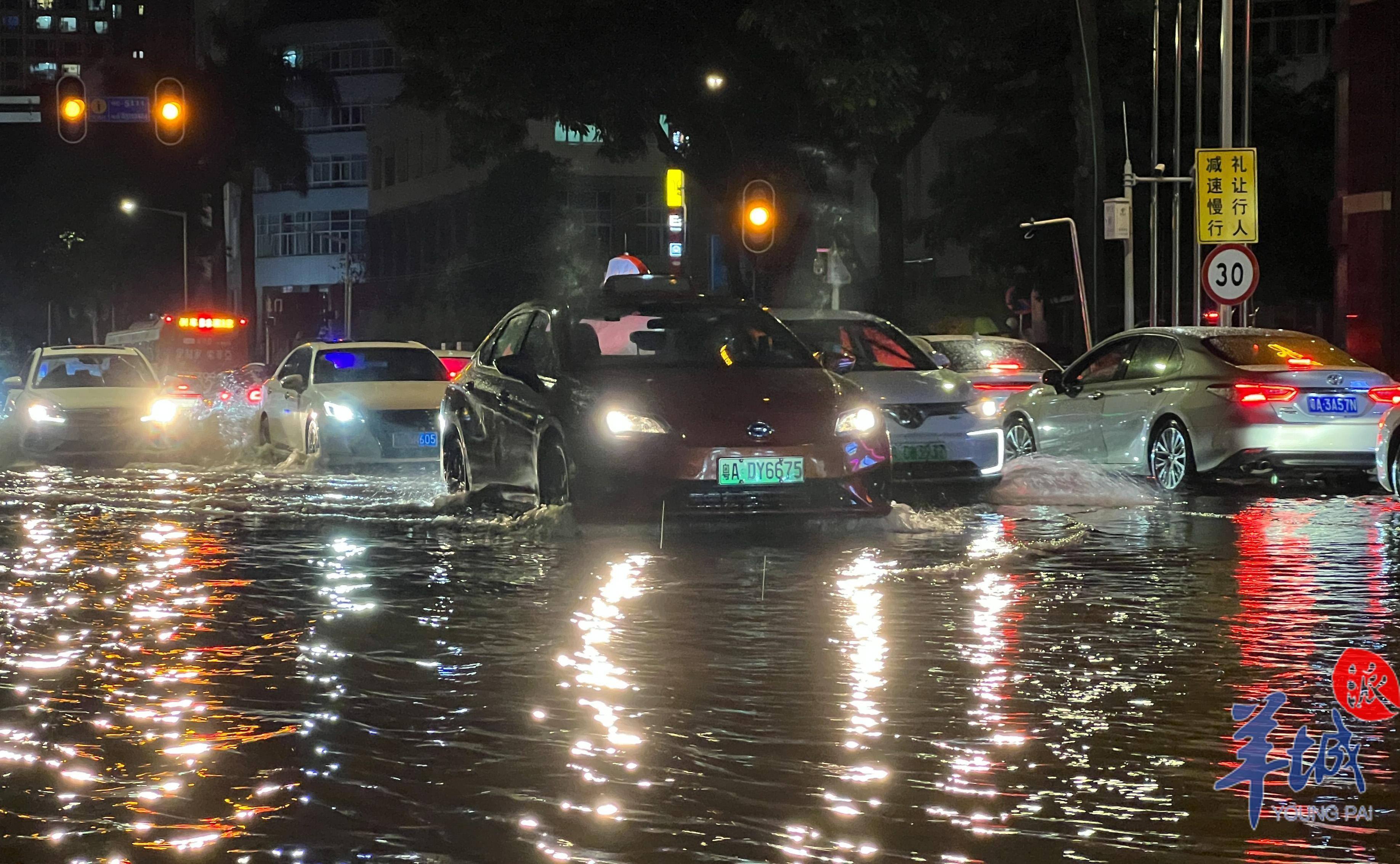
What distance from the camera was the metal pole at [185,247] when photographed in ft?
276

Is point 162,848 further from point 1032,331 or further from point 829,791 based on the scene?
point 1032,331

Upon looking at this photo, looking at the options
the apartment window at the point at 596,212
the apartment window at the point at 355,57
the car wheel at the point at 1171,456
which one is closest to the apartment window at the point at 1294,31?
the apartment window at the point at 596,212

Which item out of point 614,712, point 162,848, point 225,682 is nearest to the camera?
point 162,848

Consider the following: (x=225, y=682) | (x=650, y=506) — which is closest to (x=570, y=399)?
(x=650, y=506)

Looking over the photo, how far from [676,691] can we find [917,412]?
8441 millimetres

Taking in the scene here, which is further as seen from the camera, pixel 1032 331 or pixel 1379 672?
pixel 1032 331

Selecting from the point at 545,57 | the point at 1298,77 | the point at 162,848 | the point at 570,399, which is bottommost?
the point at 162,848

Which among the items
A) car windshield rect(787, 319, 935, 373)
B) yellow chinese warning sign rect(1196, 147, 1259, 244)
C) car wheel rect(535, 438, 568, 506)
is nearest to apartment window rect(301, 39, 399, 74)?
yellow chinese warning sign rect(1196, 147, 1259, 244)

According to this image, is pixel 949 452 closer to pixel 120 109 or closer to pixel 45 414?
pixel 45 414

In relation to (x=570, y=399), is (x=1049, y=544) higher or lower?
lower

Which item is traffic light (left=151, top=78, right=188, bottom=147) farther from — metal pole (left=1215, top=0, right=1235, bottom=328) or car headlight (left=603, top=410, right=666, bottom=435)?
car headlight (left=603, top=410, right=666, bottom=435)

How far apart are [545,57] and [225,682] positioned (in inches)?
1099

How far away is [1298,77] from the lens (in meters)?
78.8

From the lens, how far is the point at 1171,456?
58.0 ft
